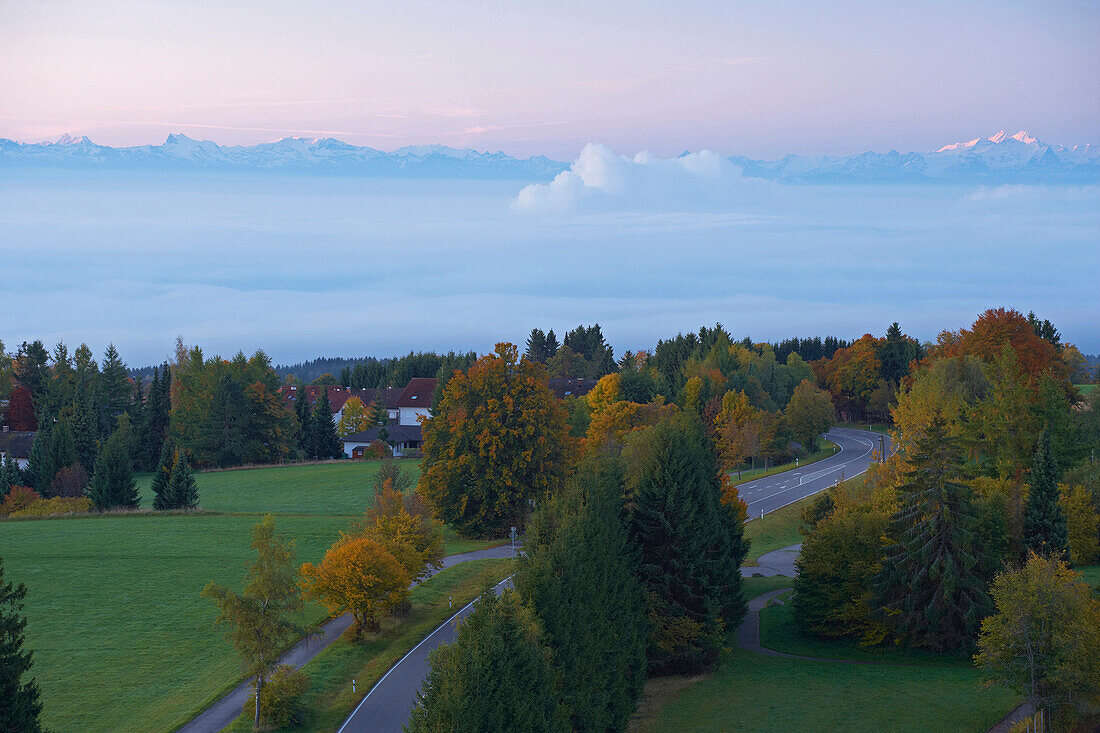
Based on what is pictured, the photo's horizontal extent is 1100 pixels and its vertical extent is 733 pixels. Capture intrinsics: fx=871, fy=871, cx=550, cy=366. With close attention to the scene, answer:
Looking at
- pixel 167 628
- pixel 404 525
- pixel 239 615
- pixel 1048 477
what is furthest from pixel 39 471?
pixel 1048 477

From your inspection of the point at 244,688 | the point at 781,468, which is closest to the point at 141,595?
the point at 244,688

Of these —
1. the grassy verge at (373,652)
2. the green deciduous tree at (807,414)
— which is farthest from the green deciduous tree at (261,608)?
the green deciduous tree at (807,414)

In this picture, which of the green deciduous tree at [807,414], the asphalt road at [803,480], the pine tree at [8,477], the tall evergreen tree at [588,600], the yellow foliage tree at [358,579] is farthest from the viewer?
the green deciduous tree at [807,414]

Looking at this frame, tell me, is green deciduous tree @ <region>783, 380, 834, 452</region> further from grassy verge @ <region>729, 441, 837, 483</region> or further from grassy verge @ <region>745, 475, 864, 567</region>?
grassy verge @ <region>745, 475, 864, 567</region>

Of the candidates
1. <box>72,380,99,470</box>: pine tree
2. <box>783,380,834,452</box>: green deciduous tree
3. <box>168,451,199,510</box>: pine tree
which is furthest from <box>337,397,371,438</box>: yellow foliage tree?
<box>783,380,834,452</box>: green deciduous tree

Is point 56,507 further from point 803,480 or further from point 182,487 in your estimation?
point 803,480

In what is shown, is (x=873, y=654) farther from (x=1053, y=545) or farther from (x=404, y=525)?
(x=404, y=525)

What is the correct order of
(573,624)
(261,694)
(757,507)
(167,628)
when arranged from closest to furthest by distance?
(573,624) < (261,694) < (167,628) < (757,507)

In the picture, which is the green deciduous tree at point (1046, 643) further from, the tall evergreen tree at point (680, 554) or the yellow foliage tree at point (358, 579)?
the yellow foliage tree at point (358, 579)
